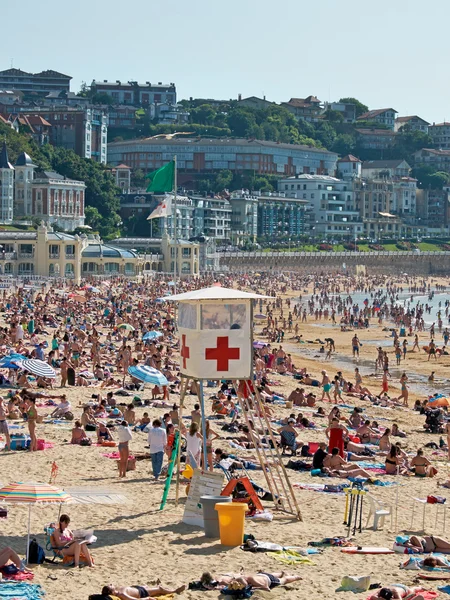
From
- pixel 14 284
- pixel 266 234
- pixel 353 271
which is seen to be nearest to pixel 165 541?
pixel 14 284

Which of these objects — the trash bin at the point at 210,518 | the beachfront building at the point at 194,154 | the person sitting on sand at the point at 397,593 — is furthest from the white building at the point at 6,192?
the person sitting on sand at the point at 397,593

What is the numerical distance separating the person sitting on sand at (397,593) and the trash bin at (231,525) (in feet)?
6.50

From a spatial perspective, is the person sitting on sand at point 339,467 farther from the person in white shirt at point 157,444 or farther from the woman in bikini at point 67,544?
the woman in bikini at point 67,544

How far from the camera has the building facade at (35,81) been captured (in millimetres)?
141875

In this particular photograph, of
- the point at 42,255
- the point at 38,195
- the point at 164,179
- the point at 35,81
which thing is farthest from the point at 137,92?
the point at 164,179

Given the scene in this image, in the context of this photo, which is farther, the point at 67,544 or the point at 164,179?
the point at 164,179

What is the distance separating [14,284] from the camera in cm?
5994

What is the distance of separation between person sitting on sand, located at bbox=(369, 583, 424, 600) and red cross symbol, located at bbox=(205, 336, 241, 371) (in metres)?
3.30

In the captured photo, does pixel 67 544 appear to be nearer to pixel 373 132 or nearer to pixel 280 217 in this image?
pixel 280 217

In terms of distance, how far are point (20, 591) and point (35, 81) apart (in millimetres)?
136589

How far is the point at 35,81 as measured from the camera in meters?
142

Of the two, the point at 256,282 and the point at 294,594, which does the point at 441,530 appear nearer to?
the point at 294,594

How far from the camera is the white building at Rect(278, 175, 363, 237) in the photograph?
130 metres

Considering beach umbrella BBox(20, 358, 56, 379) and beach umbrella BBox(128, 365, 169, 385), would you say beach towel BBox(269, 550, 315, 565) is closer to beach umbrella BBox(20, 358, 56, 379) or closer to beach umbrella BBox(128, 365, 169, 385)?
beach umbrella BBox(128, 365, 169, 385)
